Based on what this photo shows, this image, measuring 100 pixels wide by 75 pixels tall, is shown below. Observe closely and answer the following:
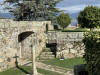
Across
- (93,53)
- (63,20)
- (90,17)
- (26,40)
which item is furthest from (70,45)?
(63,20)

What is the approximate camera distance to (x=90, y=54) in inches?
281

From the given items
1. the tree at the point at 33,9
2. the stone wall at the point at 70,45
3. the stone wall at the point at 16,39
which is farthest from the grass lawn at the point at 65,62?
the tree at the point at 33,9

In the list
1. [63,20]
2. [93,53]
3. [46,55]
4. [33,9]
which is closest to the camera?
[93,53]

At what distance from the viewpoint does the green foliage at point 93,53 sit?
21.2 feet

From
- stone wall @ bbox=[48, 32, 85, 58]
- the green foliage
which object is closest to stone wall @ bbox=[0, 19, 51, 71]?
stone wall @ bbox=[48, 32, 85, 58]

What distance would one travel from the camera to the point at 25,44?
20.8 metres

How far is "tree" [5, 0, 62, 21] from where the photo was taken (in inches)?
1419

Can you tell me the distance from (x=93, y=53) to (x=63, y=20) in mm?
33825

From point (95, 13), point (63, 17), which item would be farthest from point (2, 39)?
point (63, 17)

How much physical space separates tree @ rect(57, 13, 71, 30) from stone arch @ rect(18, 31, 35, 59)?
19312 mm

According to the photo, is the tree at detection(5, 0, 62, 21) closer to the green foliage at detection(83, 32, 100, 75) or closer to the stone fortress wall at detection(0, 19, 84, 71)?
the stone fortress wall at detection(0, 19, 84, 71)

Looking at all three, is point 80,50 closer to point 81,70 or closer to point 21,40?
point 21,40

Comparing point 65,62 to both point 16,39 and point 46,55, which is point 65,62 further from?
point 16,39

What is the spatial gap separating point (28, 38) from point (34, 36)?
67 centimetres
